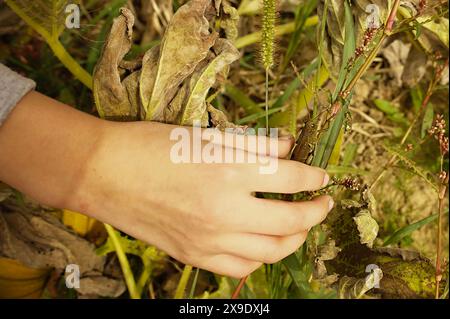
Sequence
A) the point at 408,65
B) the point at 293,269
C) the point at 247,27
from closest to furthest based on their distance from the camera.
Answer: the point at 293,269 < the point at 408,65 < the point at 247,27

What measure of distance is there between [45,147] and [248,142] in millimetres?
277

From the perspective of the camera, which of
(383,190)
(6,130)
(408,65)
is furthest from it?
(383,190)

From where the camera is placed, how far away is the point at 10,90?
790mm

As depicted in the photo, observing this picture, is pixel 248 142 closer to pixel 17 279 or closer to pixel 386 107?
pixel 17 279

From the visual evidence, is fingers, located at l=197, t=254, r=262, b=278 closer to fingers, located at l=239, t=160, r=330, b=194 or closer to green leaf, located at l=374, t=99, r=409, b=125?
fingers, located at l=239, t=160, r=330, b=194

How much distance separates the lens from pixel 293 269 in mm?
1054

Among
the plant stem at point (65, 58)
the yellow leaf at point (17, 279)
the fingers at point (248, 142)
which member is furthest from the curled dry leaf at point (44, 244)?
the fingers at point (248, 142)

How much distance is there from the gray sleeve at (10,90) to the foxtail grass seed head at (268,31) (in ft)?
1.07

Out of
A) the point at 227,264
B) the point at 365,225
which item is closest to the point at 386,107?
the point at 365,225

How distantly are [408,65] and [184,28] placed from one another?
627 mm

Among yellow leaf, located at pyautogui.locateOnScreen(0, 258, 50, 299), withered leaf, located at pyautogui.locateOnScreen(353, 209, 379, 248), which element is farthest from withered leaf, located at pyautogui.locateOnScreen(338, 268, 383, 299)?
yellow leaf, located at pyautogui.locateOnScreen(0, 258, 50, 299)
